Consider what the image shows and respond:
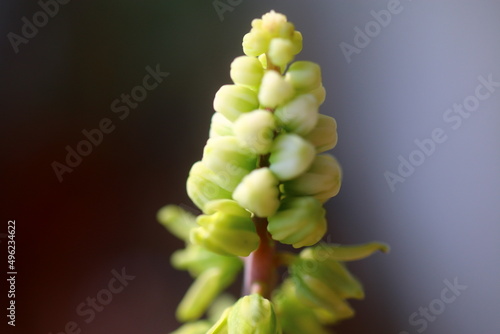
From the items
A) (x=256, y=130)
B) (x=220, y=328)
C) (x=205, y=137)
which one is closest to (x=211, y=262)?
(x=220, y=328)

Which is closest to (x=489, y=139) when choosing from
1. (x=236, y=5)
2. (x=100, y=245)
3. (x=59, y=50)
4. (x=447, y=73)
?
(x=447, y=73)

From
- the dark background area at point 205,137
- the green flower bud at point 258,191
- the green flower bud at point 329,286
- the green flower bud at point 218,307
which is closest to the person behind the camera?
the green flower bud at point 258,191

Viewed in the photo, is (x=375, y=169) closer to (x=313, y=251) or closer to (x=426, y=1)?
(x=426, y=1)

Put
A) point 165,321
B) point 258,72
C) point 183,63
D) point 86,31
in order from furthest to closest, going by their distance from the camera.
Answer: point 183,63
point 86,31
point 165,321
point 258,72

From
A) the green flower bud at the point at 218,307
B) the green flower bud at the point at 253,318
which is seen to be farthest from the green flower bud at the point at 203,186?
the green flower bud at the point at 218,307

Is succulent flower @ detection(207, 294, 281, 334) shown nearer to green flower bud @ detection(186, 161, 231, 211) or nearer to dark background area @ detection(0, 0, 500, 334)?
green flower bud @ detection(186, 161, 231, 211)

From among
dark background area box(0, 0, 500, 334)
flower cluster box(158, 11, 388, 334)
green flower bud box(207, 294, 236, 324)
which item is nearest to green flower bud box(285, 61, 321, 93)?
flower cluster box(158, 11, 388, 334)

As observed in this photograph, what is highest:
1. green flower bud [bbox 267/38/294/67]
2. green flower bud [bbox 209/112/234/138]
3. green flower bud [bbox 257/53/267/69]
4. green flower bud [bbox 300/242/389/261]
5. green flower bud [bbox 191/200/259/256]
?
green flower bud [bbox 257/53/267/69]

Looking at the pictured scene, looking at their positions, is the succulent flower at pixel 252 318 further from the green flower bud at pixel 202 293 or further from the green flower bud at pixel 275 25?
the green flower bud at pixel 275 25

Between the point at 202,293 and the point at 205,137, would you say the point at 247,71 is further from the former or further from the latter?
the point at 205,137
